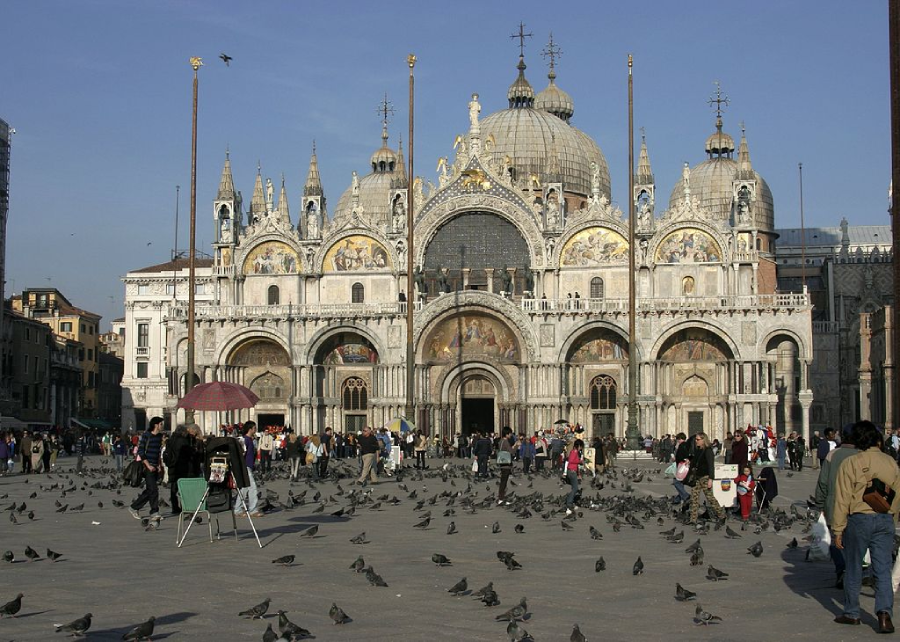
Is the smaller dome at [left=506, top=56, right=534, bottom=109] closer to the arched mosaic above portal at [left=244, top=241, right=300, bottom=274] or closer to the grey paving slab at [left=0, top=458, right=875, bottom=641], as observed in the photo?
the arched mosaic above portal at [left=244, top=241, right=300, bottom=274]

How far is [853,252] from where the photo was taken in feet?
303

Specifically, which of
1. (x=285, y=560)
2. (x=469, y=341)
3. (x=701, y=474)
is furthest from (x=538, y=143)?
(x=285, y=560)

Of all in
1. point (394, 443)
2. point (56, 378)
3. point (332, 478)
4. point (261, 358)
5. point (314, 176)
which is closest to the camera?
point (332, 478)

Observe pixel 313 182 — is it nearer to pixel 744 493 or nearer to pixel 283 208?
pixel 283 208

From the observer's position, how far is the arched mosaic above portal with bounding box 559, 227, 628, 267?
62031 mm

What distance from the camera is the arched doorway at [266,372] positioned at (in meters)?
64.5

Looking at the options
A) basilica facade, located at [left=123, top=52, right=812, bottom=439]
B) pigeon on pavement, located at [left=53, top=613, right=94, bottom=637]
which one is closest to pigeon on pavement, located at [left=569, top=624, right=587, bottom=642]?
pigeon on pavement, located at [left=53, top=613, right=94, bottom=637]

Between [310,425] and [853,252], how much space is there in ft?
154

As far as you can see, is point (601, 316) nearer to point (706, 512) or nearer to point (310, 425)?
point (310, 425)

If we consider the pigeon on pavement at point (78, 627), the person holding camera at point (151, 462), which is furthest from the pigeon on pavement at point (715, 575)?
the person holding camera at point (151, 462)

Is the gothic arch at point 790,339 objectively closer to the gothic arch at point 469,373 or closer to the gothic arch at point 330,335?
the gothic arch at point 469,373

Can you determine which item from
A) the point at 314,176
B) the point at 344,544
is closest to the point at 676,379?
the point at 314,176

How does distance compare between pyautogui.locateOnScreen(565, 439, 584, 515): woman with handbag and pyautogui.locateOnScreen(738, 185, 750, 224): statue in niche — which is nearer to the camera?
pyautogui.locateOnScreen(565, 439, 584, 515): woman with handbag

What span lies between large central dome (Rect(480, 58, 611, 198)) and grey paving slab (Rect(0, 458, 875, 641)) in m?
51.7
